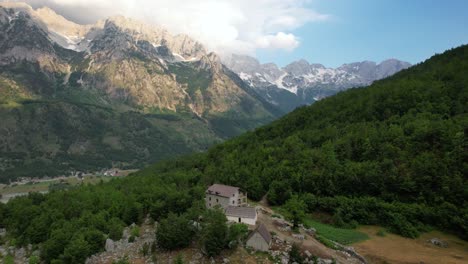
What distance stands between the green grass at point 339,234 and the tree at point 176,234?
72.1 feet

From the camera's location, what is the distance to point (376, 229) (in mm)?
66562

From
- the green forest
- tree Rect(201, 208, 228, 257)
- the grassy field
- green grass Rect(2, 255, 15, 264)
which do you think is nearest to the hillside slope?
the green forest

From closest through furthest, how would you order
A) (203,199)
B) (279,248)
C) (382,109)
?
(279,248) < (203,199) < (382,109)

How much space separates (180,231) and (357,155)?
53679mm

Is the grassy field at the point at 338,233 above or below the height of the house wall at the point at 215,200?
below

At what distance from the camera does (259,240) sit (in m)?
51.8

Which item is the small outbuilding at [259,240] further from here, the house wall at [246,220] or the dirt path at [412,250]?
the dirt path at [412,250]

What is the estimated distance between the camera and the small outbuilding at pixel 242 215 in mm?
59438

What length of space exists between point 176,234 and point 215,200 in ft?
59.0

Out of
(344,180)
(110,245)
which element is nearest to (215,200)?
Answer: (110,245)

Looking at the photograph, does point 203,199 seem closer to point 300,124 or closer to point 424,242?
point 424,242

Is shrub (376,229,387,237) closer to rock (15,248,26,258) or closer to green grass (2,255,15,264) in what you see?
green grass (2,255,15,264)

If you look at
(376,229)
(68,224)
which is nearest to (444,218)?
(376,229)

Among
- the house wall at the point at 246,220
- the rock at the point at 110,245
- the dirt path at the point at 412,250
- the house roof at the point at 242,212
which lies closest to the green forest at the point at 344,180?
the rock at the point at 110,245
